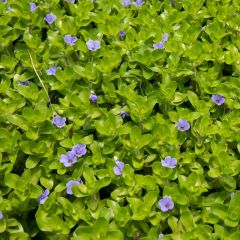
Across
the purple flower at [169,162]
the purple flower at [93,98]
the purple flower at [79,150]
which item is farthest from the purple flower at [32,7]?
the purple flower at [169,162]

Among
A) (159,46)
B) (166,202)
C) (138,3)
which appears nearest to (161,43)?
(159,46)

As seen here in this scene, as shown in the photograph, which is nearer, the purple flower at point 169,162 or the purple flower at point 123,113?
the purple flower at point 169,162

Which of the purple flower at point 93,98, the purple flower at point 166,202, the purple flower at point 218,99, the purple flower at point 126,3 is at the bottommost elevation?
the purple flower at point 166,202

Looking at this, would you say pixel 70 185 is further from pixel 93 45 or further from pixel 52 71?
pixel 93 45

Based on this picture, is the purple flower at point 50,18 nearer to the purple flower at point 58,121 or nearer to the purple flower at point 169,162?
the purple flower at point 58,121

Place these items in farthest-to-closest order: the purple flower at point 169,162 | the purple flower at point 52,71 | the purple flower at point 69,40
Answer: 1. the purple flower at point 69,40
2. the purple flower at point 52,71
3. the purple flower at point 169,162

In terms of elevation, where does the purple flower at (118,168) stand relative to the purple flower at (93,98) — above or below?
below

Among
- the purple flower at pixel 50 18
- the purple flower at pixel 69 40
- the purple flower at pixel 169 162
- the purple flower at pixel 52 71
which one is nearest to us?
the purple flower at pixel 169 162
